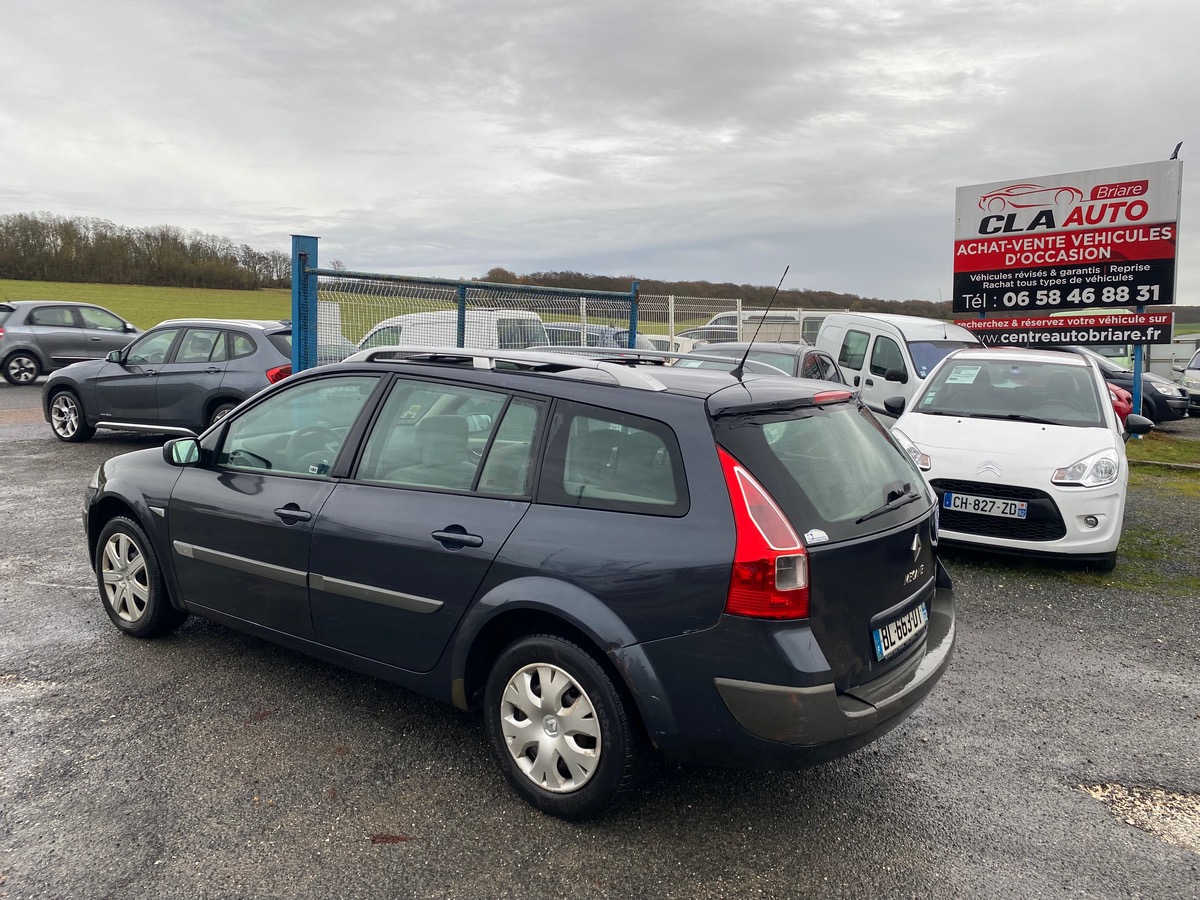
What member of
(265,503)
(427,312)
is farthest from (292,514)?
(427,312)

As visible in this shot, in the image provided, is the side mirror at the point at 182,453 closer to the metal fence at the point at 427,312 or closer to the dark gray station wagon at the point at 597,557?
the dark gray station wagon at the point at 597,557

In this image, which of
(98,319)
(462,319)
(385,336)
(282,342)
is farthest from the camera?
(98,319)

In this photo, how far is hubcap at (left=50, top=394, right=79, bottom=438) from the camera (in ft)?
38.2

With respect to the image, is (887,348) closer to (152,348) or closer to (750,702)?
(152,348)

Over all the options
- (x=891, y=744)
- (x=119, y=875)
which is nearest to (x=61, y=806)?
(x=119, y=875)

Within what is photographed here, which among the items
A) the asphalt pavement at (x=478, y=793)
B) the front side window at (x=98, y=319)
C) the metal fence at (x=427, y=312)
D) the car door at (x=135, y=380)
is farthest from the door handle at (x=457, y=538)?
the front side window at (x=98, y=319)

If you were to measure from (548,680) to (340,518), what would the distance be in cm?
117

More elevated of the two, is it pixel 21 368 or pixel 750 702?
pixel 21 368

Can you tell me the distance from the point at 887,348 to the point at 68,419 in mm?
11476

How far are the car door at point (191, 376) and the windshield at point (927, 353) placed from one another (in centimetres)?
915

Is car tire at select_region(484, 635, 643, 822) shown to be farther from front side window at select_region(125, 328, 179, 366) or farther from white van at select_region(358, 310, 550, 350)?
front side window at select_region(125, 328, 179, 366)

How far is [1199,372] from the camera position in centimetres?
1912

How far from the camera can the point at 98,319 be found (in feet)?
62.7

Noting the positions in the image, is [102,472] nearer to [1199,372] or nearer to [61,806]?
→ [61,806]
